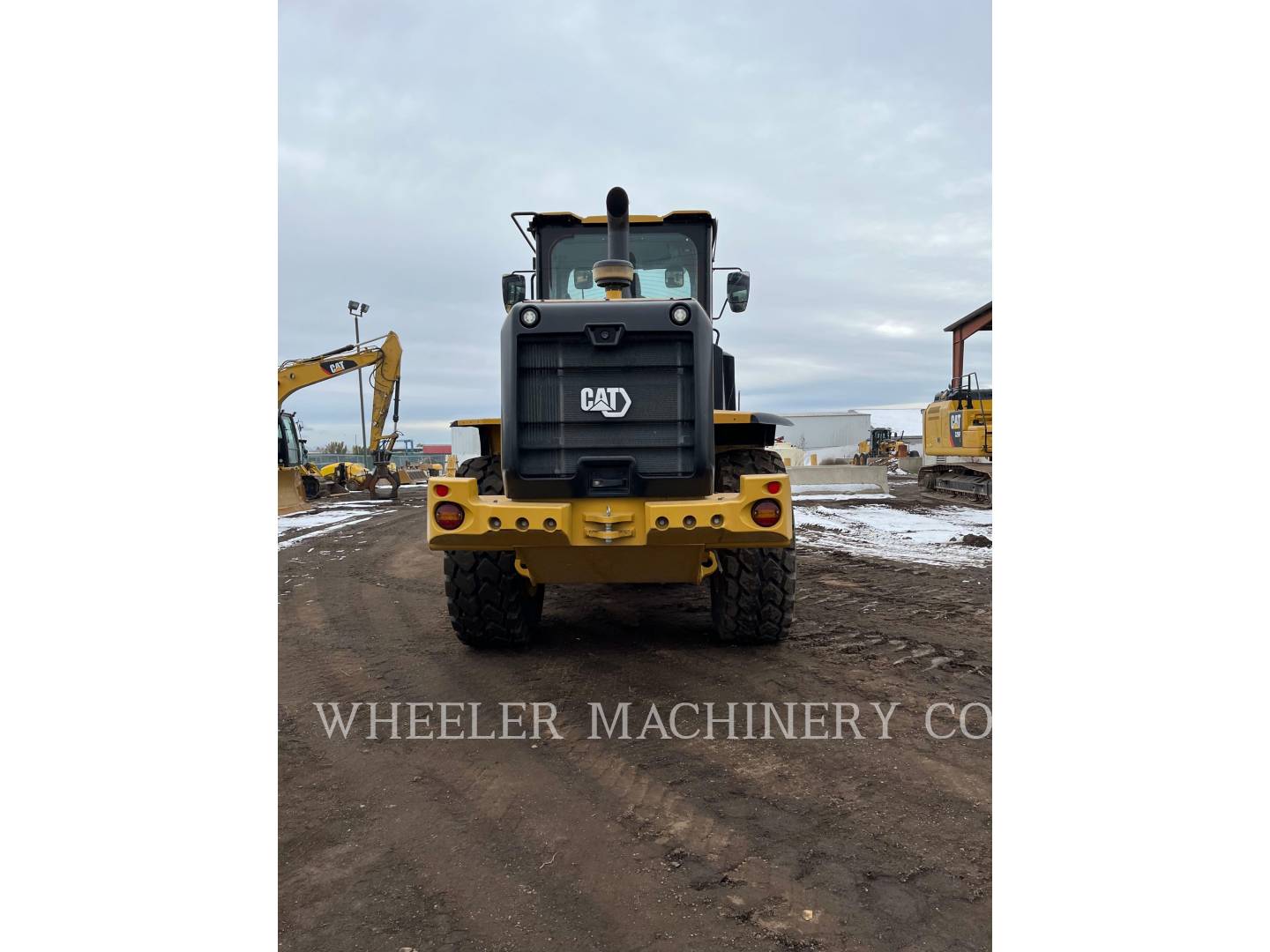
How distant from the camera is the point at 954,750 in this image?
317cm

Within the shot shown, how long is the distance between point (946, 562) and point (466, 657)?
539 cm

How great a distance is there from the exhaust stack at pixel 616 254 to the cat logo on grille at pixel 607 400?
2.54ft

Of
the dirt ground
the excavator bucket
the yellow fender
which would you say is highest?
the yellow fender

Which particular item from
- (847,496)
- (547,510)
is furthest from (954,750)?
(847,496)

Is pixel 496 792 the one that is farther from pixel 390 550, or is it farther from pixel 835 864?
pixel 390 550

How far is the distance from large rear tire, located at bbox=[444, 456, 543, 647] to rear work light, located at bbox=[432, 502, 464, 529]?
23.4 inches

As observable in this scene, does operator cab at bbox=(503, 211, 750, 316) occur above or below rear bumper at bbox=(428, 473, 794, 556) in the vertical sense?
above

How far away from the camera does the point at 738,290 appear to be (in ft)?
17.5

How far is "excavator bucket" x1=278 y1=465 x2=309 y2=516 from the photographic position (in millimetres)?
14805

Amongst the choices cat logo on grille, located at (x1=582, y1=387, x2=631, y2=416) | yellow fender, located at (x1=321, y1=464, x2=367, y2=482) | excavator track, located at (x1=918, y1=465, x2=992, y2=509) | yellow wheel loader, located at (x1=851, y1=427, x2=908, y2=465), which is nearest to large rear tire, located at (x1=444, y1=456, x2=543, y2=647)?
cat logo on grille, located at (x1=582, y1=387, x2=631, y2=416)

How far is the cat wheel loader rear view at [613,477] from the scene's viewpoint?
12.0ft

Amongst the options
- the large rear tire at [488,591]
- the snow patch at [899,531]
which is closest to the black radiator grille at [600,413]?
the large rear tire at [488,591]

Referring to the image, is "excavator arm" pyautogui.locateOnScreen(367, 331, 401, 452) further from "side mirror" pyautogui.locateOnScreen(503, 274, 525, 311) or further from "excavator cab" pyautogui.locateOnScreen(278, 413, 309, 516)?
"side mirror" pyautogui.locateOnScreen(503, 274, 525, 311)

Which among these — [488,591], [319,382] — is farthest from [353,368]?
[488,591]
